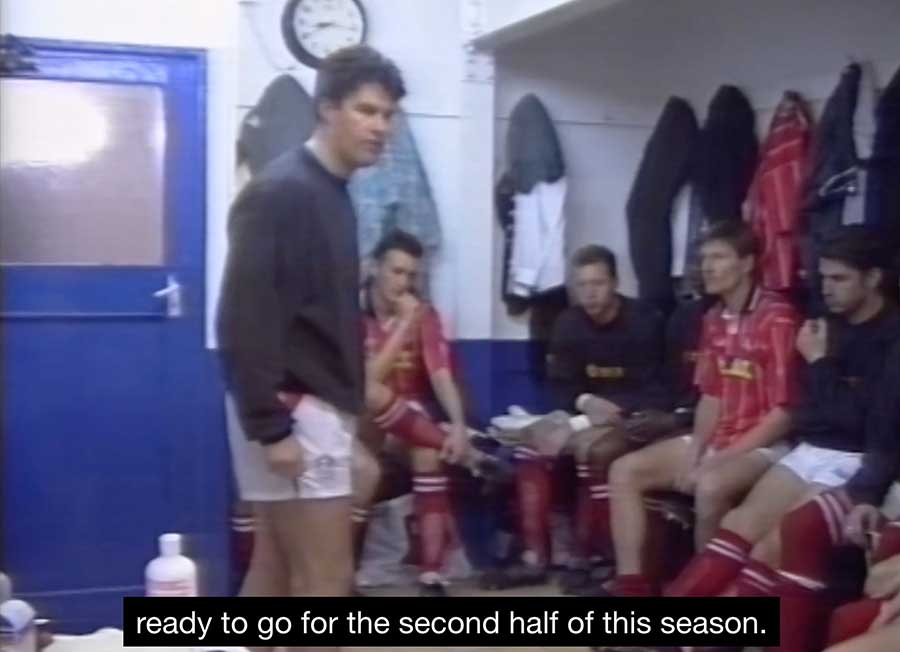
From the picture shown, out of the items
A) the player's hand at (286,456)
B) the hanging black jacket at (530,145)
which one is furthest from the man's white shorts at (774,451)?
the player's hand at (286,456)

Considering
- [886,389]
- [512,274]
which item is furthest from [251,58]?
[886,389]

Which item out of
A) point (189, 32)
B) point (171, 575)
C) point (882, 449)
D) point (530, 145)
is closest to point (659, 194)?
point (530, 145)

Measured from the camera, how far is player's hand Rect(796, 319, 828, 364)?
179cm

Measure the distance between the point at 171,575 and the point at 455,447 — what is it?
80 centimetres

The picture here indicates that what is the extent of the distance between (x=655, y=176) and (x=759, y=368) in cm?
38

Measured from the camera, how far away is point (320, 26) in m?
1.80

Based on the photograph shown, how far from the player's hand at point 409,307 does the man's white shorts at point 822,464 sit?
0.56 meters

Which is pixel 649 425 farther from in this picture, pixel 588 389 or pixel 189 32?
pixel 189 32

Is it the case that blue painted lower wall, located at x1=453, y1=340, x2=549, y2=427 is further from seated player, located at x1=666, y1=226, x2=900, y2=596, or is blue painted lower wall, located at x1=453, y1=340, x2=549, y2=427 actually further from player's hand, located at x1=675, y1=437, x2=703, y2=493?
seated player, located at x1=666, y1=226, x2=900, y2=596

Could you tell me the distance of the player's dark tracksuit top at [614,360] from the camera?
6.56 feet

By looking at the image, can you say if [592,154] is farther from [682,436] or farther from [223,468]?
[223,468]

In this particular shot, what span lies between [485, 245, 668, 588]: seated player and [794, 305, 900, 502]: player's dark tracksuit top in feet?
0.92

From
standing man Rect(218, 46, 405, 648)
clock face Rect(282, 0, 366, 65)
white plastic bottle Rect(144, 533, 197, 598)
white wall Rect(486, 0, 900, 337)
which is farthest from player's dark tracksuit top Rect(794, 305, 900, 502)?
white plastic bottle Rect(144, 533, 197, 598)

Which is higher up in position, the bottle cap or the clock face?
the clock face
